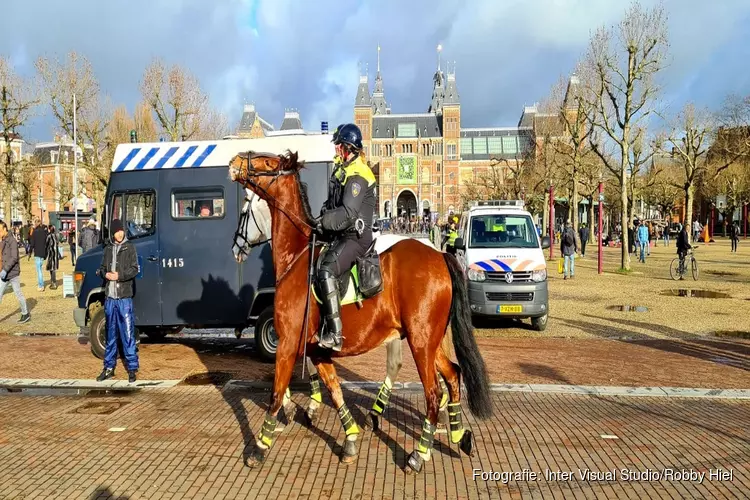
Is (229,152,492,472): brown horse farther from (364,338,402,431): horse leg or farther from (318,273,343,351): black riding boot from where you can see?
(364,338,402,431): horse leg

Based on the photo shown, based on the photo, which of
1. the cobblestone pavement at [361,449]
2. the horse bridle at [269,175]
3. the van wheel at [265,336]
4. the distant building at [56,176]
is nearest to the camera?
the cobblestone pavement at [361,449]

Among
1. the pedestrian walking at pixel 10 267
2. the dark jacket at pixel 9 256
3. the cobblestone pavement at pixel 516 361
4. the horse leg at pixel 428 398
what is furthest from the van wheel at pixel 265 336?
the dark jacket at pixel 9 256

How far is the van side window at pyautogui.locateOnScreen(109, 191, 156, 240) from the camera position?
9.32 m

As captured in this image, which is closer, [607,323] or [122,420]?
[122,420]

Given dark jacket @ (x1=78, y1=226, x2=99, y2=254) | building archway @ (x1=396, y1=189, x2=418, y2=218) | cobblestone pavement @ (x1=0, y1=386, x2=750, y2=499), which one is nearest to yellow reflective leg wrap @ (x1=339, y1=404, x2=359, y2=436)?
cobblestone pavement @ (x1=0, y1=386, x2=750, y2=499)

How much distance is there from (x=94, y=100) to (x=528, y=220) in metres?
30.2

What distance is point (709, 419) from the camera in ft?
20.2

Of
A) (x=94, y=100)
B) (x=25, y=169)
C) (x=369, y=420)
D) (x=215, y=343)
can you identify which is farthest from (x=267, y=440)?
(x=25, y=169)

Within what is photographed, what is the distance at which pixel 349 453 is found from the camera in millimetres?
5023

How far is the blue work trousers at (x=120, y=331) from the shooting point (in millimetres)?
7898

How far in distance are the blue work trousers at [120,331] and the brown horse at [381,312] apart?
141 inches

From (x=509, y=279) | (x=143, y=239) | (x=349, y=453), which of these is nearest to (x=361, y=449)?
(x=349, y=453)

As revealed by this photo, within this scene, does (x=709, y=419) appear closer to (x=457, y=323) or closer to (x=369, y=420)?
(x=457, y=323)

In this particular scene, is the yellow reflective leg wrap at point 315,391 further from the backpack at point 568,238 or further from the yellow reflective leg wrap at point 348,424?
the backpack at point 568,238
